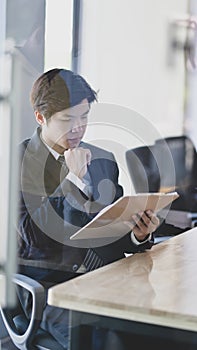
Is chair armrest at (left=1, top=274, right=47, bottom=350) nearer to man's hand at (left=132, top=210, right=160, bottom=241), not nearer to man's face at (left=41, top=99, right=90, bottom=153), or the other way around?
man's hand at (left=132, top=210, right=160, bottom=241)

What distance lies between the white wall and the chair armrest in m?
0.72

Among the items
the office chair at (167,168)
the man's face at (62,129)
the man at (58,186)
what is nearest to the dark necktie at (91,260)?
the man at (58,186)

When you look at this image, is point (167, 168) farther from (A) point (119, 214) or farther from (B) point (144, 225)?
(A) point (119, 214)

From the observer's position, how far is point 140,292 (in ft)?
3.76

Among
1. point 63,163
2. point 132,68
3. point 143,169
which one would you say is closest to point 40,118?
point 63,163

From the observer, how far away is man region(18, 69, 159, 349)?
180 centimetres

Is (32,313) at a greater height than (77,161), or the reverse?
(77,161)

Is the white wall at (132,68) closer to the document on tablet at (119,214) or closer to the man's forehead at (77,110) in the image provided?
the man's forehead at (77,110)

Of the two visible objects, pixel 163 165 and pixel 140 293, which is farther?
pixel 163 165

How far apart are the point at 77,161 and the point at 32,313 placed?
59cm

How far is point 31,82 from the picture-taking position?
1.97 m

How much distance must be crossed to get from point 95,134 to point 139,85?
1519mm

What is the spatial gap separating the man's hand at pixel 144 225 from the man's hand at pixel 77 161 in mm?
366

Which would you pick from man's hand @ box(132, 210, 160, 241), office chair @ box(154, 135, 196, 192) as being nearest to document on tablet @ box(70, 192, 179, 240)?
man's hand @ box(132, 210, 160, 241)
